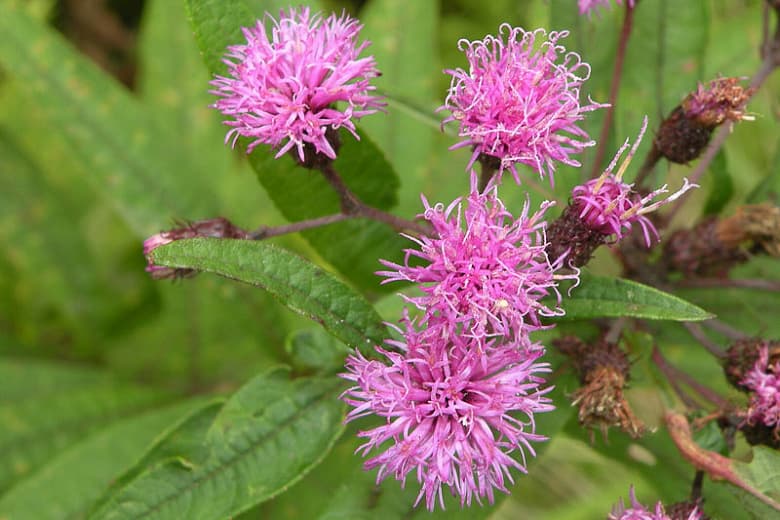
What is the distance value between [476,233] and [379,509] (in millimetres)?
646

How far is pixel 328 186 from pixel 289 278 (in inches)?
19.8

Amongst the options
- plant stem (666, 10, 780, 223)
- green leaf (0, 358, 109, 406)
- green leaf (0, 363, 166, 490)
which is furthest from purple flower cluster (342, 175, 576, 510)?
A: green leaf (0, 358, 109, 406)


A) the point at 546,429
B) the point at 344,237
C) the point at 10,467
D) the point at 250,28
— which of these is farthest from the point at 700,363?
the point at 10,467

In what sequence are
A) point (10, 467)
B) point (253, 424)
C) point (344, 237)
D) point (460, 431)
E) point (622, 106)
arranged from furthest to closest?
point (10, 467) < point (622, 106) < point (344, 237) < point (253, 424) < point (460, 431)

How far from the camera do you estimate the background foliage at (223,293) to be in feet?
5.69

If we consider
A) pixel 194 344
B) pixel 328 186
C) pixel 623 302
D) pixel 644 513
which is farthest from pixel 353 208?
pixel 194 344

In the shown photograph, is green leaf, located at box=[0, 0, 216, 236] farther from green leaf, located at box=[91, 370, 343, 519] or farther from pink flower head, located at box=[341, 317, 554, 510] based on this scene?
pink flower head, located at box=[341, 317, 554, 510]

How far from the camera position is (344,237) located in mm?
2080

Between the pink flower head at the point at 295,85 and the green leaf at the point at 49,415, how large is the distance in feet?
5.23

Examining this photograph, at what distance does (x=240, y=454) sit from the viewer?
171 centimetres

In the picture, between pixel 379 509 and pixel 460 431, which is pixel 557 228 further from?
pixel 379 509

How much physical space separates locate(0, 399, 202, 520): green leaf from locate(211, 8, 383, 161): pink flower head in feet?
4.32

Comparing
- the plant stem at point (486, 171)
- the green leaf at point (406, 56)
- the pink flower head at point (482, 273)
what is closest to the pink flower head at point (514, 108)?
the plant stem at point (486, 171)

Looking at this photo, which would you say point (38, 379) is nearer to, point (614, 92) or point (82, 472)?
point (82, 472)
